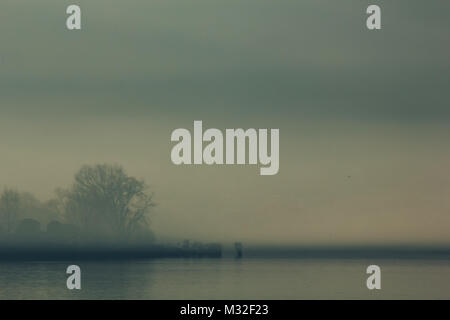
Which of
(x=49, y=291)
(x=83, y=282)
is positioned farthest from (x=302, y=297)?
(x=83, y=282)

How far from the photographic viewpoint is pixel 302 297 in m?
51.1

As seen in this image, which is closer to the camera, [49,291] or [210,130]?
[210,130]
